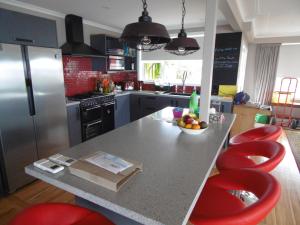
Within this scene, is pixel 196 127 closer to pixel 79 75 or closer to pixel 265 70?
pixel 79 75

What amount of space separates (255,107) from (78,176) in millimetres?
3662

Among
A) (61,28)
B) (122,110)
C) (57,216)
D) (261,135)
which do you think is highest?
(61,28)

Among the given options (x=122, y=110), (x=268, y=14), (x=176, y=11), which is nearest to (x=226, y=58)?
(x=268, y=14)

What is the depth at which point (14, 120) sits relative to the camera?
2.20m

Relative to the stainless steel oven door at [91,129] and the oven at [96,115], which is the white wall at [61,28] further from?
the stainless steel oven door at [91,129]

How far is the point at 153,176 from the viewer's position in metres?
1.07

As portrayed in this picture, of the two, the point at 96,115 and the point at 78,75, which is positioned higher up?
the point at 78,75

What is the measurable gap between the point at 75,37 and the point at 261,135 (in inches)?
124

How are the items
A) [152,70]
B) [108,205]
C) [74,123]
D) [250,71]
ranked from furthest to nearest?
1. [250,71]
2. [152,70]
3. [74,123]
4. [108,205]

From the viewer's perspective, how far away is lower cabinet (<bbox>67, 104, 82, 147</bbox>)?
9.90 feet

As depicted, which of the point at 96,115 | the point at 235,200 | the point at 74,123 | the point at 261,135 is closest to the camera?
the point at 235,200

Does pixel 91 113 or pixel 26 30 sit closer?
pixel 26 30

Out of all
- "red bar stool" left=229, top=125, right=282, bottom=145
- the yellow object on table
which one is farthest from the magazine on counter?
the yellow object on table

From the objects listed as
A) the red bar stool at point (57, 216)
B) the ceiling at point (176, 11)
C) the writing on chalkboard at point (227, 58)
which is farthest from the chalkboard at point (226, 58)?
the red bar stool at point (57, 216)
